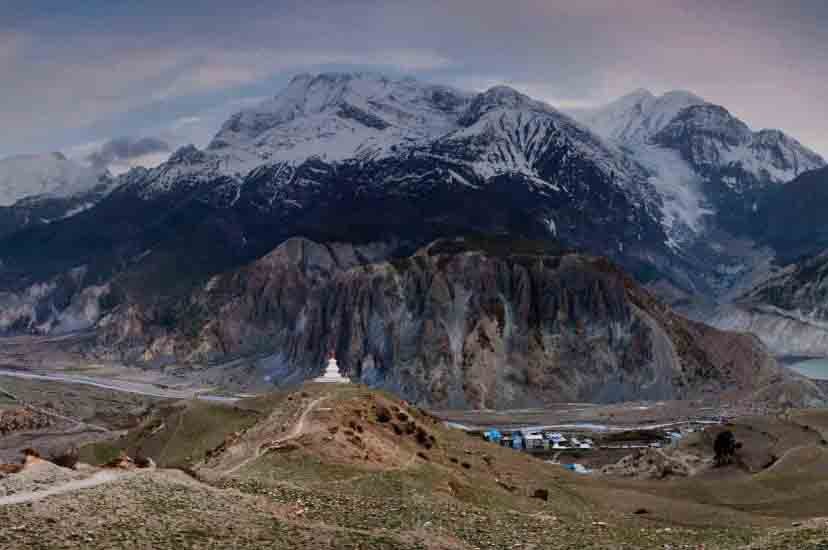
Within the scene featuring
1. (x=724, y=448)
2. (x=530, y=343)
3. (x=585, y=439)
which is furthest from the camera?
(x=530, y=343)

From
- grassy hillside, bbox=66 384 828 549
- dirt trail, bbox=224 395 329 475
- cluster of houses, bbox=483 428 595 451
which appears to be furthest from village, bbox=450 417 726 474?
dirt trail, bbox=224 395 329 475

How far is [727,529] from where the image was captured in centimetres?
4384

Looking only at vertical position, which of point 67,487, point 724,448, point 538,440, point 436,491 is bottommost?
point 538,440

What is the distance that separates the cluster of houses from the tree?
3334cm

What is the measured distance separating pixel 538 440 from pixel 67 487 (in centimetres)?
9598

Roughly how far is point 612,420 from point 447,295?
49.8 metres

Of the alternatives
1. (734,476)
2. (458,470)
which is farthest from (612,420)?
(458,470)

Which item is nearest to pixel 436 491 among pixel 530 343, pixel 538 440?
pixel 538 440

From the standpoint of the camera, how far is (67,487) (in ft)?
113

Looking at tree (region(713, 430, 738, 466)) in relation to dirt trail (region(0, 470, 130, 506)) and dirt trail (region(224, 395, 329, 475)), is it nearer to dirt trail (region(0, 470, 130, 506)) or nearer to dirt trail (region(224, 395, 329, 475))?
dirt trail (region(224, 395, 329, 475))

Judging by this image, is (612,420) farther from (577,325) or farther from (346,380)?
(346,380)

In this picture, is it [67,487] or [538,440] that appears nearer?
[67,487]

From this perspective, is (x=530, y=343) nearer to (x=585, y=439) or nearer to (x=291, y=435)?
(x=585, y=439)

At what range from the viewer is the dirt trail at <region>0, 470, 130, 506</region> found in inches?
1273
